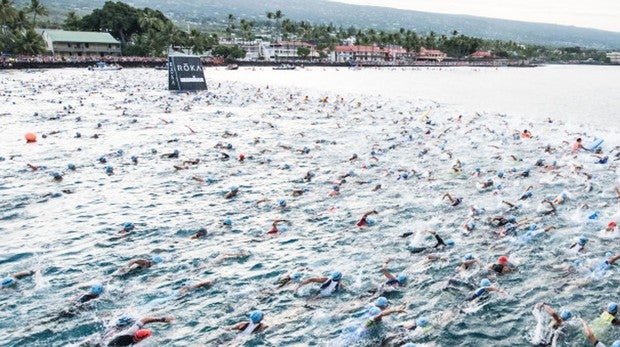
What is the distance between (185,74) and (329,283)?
4404 cm

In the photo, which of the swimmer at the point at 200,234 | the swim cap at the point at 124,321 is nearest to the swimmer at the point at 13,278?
the swim cap at the point at 124,321

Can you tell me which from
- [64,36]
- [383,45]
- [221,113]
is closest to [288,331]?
[221,113]

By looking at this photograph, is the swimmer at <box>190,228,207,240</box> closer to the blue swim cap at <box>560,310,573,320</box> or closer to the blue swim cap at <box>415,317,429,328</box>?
the blue swim cap at <box>415,317,429,328</box>

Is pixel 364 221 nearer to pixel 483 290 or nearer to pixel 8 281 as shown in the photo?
pixel 483 290

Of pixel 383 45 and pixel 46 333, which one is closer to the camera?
pixel 46 333

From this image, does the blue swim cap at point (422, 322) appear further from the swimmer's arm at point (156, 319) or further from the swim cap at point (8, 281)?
the swim cap at point (8, 281)

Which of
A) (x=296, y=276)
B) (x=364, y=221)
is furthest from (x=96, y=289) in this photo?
(x=364, y=221)

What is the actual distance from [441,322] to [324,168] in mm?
13272

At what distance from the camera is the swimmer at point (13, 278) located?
1083 centimetres

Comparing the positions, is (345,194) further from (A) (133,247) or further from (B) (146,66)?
(B) (146,66)

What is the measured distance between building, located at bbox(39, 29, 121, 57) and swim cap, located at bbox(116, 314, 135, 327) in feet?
400

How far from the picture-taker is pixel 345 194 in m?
18.1

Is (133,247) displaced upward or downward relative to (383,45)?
downward

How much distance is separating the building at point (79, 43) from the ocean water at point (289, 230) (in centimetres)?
9583
